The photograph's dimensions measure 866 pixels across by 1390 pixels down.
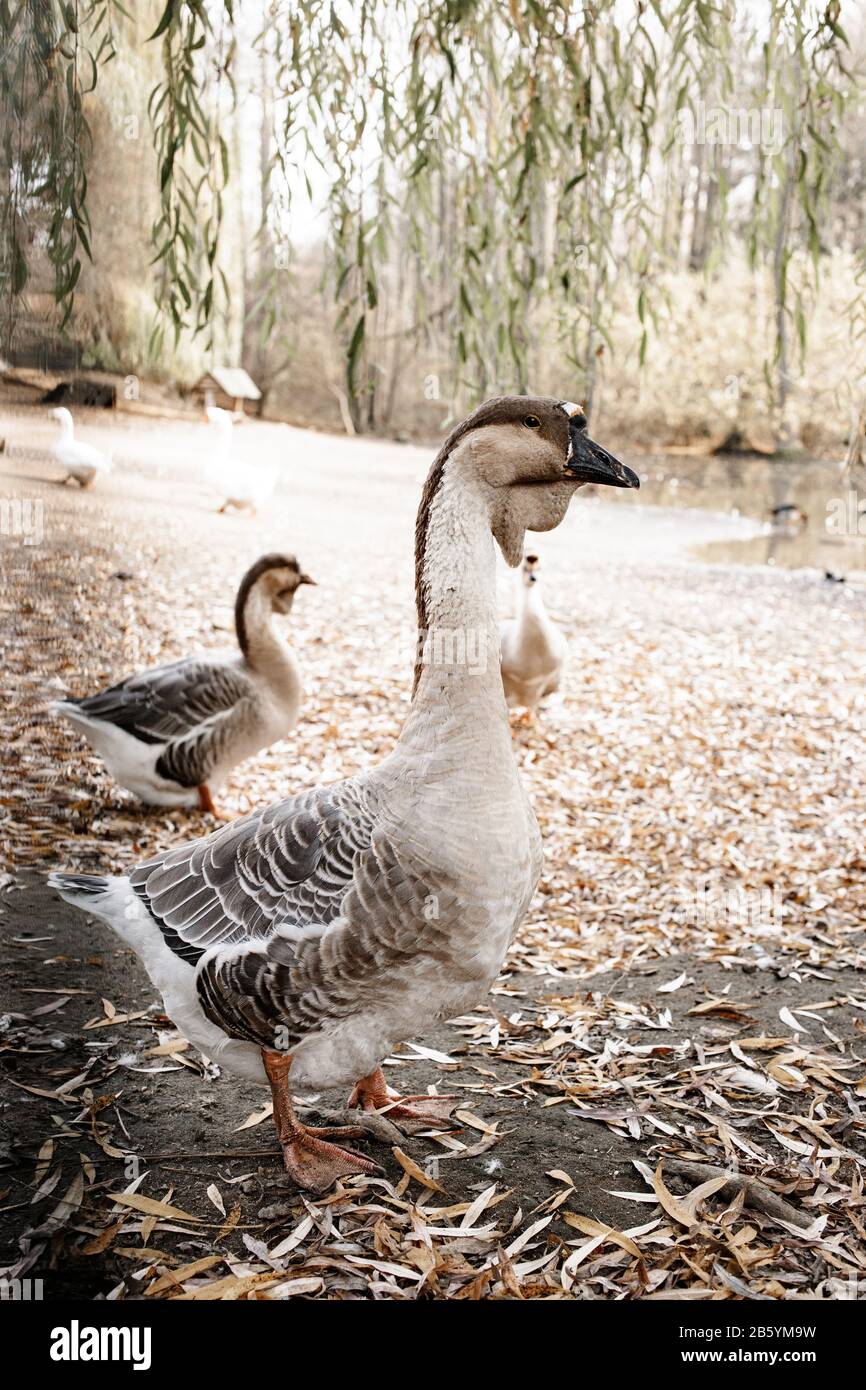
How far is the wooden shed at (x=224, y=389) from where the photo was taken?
13703mm

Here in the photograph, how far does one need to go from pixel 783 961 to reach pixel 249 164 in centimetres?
1248

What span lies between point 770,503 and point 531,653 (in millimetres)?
17195

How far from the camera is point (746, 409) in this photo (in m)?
25.5

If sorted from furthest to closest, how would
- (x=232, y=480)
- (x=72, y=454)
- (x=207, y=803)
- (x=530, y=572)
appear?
(x=232, y=480), (x=530, y=572), (x=207, y=803), (x=72, y=454)

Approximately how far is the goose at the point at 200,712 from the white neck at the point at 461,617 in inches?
105

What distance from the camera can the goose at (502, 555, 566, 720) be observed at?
21.7 feet

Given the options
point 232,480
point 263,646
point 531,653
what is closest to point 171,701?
point 263,646

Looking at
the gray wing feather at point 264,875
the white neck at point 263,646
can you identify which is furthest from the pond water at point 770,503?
the gray wing feather at point 264,875
